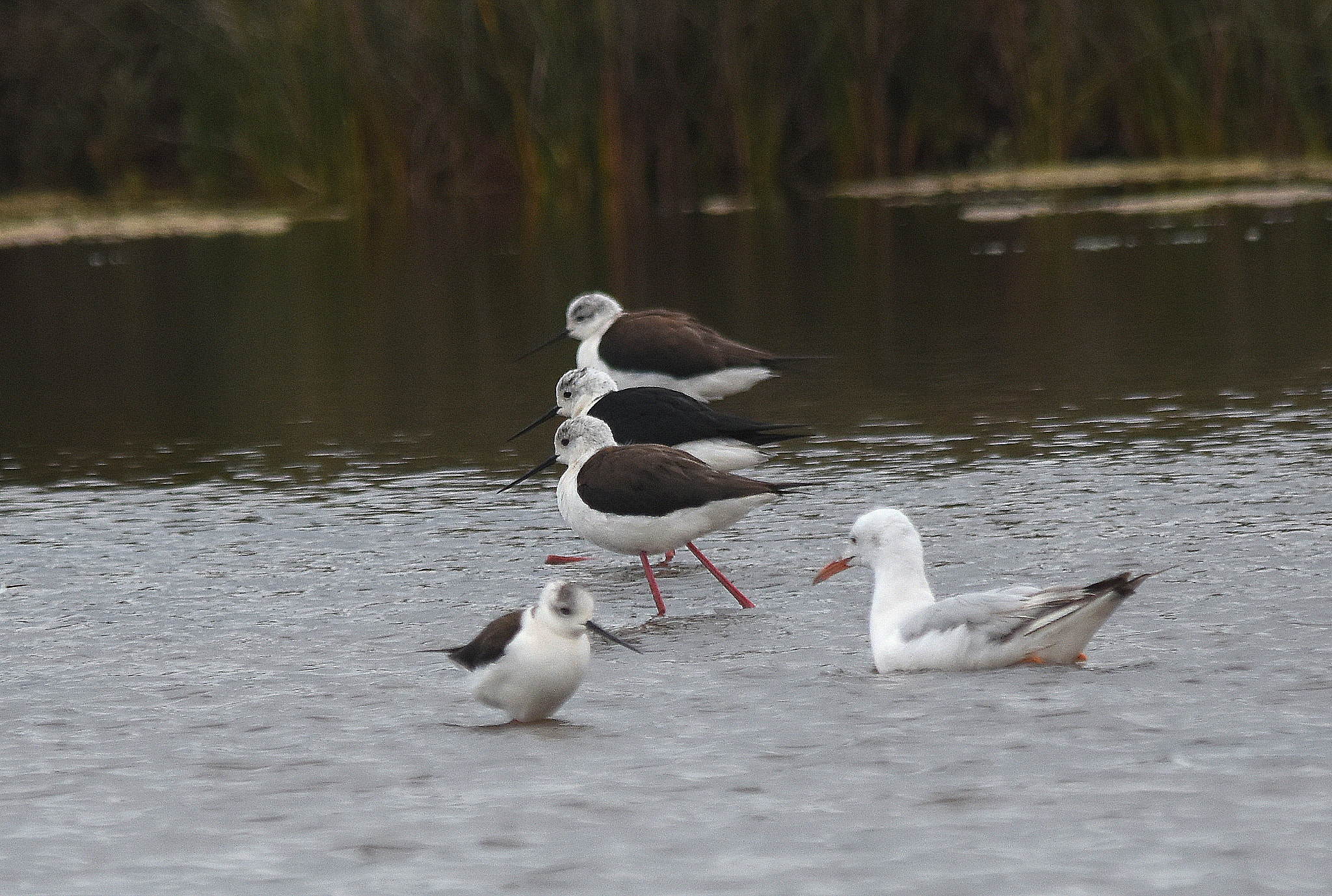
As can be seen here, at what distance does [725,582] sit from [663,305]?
33.6 ft

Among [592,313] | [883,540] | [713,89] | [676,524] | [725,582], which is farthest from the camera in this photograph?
[713,89]

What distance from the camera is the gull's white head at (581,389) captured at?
388 inches

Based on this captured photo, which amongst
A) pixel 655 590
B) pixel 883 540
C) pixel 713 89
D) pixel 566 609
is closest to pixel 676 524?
pixel 655 590

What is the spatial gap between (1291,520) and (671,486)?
2.50 metres

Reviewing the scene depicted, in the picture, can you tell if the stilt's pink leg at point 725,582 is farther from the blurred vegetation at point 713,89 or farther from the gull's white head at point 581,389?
the blurred vegetation at point 713,89

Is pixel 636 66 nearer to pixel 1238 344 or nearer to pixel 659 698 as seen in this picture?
pixel 1238 344

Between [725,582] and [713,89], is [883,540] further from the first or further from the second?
[713,89]

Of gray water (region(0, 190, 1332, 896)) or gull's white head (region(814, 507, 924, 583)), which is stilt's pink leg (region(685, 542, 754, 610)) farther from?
gull's white head (region(814, 507, 924, 583))

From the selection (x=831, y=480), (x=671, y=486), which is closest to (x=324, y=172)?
(x=831, y=480)

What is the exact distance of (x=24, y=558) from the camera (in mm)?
8852

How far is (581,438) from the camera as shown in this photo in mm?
8391

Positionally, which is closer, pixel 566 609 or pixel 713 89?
pixel 566 609

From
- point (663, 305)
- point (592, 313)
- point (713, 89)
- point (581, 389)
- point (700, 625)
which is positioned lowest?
point (700, 625)

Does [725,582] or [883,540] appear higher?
[883,540]
